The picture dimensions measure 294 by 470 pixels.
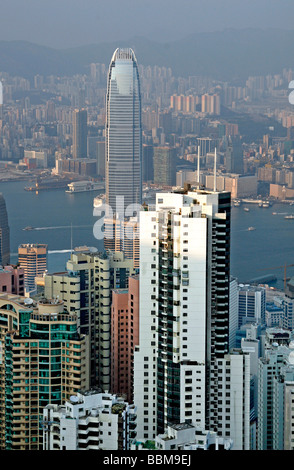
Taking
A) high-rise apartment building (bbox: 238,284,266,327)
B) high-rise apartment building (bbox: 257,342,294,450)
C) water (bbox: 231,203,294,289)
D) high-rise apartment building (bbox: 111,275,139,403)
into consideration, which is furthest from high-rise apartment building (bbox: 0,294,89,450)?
water (bbox: 231,203,294,289)

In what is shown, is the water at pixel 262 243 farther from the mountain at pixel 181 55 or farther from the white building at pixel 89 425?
the white building at pixel 89 425

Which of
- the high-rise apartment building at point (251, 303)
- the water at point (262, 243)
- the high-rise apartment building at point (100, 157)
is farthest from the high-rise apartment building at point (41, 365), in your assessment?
the high-rise apartment building at point (100, 157)

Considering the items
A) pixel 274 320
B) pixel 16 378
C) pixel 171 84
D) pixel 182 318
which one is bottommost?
pixel 274 320

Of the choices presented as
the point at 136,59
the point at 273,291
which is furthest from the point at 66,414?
the point at 136,59

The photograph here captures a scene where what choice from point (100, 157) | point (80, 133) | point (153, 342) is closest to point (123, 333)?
point (153, 342)

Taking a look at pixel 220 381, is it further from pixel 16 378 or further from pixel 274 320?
pixel 274 320

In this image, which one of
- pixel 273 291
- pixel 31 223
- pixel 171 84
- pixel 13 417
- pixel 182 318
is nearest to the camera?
pixel 182 318

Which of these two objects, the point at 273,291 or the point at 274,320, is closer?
the point at 274,320
